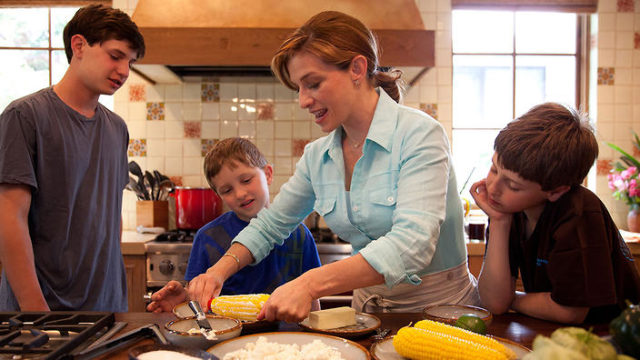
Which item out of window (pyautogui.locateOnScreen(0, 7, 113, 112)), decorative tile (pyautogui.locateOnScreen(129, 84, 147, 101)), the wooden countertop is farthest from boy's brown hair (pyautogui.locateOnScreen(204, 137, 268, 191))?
window (pyautogui.locateOnScreen(0, 7, 113, 112))

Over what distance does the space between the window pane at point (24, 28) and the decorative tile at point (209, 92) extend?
1.22m

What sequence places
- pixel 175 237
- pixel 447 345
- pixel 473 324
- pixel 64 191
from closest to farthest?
pixel 447 345, pixel 473 324, pixel 64 191, pixel 175 237

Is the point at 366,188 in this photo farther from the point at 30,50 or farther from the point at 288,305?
the point at 30,50

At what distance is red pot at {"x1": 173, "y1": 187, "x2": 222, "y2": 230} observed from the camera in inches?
111

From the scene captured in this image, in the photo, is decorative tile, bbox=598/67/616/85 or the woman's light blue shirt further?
decorative tile, bbox=598/67/616/85

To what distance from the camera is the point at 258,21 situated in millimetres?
2457

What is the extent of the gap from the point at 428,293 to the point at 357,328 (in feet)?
1.24

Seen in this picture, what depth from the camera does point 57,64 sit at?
10.9ft

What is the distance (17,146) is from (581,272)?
1.63 meters

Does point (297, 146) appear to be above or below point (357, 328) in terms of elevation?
above

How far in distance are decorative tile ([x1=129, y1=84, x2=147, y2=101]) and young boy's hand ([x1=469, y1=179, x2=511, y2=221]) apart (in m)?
2.58

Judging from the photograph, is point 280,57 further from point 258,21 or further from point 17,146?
point 258,21

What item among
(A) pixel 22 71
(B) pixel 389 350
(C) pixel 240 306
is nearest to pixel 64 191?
(C) pixel 240 306

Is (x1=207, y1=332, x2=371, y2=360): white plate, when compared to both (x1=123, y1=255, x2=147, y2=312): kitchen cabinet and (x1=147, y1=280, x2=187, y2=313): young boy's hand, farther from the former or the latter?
(x1=123, y1=255, x2=147, y2=312): kitchen cabinet
